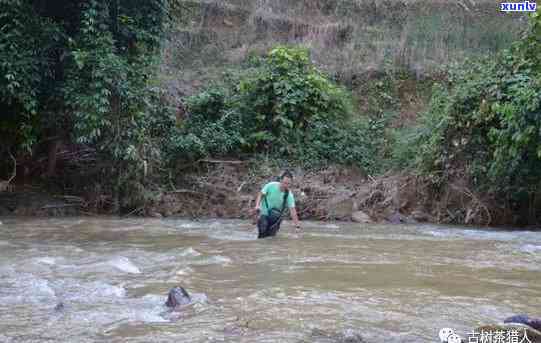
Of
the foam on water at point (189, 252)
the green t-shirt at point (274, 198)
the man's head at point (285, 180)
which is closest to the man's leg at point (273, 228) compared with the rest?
the green t-shirt at point (274, 198)

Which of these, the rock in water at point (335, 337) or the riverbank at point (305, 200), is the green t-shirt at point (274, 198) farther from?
the rock in water at point (335, 337)

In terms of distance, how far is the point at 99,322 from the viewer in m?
6.49

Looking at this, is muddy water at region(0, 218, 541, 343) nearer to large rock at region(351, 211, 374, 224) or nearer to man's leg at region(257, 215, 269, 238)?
man's leg at region(257, 215, 269, 238)

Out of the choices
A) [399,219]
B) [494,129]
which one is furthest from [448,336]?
[399,219]

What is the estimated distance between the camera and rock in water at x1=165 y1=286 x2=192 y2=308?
710cm

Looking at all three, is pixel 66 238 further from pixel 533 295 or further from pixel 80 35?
pixel 533 295

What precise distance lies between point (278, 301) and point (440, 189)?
33.1ft

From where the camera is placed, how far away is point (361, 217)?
16453 millimetres

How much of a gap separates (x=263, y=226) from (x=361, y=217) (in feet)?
14.1

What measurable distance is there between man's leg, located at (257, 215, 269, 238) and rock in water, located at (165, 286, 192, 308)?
17.8ft

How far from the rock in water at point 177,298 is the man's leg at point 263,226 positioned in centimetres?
543

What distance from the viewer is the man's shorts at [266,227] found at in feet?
41.7

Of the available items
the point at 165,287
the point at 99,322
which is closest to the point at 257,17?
the point at 165,287

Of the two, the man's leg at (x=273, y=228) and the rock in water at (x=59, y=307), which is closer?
the rock in water at (x=59, y=307)
